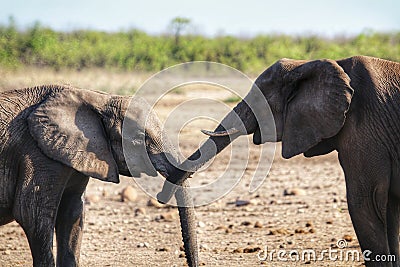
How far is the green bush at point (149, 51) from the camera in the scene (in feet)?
80.8

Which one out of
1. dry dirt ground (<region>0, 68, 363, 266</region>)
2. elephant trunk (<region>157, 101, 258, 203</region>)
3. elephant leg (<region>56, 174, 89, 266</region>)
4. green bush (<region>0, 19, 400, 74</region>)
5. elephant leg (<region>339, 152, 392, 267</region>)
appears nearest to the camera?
elephant leg (<region>339, 152, 392, 267</region>)

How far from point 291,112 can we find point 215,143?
2.17ft

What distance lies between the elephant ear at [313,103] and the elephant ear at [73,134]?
59.1 inches

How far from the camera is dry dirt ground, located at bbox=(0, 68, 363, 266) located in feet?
29.8

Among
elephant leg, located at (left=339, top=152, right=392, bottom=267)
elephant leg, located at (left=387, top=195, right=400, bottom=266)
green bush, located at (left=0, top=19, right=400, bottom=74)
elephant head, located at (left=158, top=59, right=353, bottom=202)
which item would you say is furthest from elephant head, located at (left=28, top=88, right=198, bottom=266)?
green bush, located at (left=0, top=19, right=400, bottom=74)

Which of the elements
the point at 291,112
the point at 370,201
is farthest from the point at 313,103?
the point at 370,201

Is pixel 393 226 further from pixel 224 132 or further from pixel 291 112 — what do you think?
pixel 224 132

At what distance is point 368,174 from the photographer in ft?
23.7

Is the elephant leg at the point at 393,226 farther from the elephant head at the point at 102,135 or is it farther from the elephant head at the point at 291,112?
the elephant head at the point at 102,135

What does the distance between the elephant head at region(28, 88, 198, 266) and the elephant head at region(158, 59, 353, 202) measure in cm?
30

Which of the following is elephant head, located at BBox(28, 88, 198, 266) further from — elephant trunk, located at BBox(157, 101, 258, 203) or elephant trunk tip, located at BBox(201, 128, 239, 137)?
elephant trunk tip, located at BBox(201, 128, 239, 137)

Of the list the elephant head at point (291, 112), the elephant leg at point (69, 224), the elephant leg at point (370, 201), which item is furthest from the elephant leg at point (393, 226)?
the elephant leg at point (69, 224)

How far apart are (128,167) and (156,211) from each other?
3.55 meters

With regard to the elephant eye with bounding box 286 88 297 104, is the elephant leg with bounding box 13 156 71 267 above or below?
below
